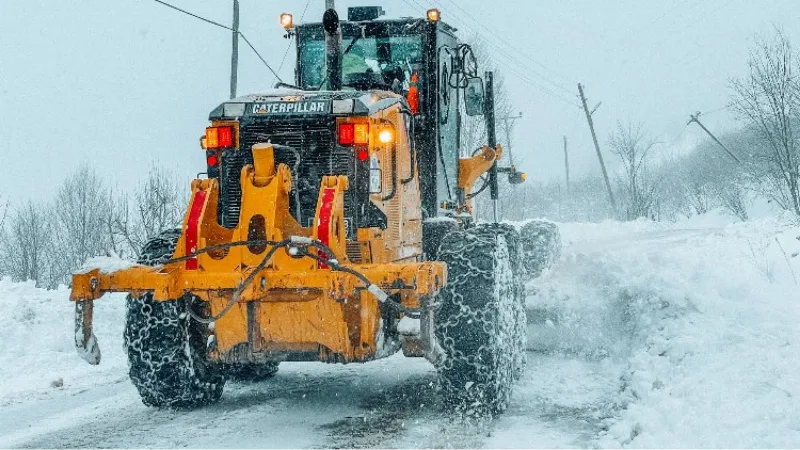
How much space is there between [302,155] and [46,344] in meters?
4.94

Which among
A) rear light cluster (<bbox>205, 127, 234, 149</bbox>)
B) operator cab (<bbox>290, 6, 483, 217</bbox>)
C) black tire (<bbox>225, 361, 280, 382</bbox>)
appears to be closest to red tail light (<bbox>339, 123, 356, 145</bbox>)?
rear light cluster (<bbox>205, 127, 234, 149</bbox>)

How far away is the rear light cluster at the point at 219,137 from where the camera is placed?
572cm

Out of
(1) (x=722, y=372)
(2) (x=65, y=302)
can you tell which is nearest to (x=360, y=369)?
(1) (x=722, y=372)

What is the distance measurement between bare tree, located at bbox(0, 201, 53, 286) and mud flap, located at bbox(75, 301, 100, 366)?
1018 inches

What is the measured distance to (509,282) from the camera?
6195 mm

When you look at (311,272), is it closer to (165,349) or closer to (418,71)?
(165,349)

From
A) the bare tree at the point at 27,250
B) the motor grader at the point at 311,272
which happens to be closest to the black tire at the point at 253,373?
the motor grader at the point at 311,272

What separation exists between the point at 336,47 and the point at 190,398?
3076 millimetres

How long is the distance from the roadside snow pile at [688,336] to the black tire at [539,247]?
213mm

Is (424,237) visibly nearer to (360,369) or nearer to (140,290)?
(360,369)

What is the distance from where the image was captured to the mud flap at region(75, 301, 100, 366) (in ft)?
16.0

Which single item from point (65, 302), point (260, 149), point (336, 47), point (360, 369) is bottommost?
point (360, 369)

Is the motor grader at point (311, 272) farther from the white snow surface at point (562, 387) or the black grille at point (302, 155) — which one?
the white snow surface at point (562, 387)

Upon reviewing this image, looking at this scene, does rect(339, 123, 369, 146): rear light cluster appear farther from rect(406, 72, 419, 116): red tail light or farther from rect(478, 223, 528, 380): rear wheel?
rect(406, 72, 419, 116): red tail light
